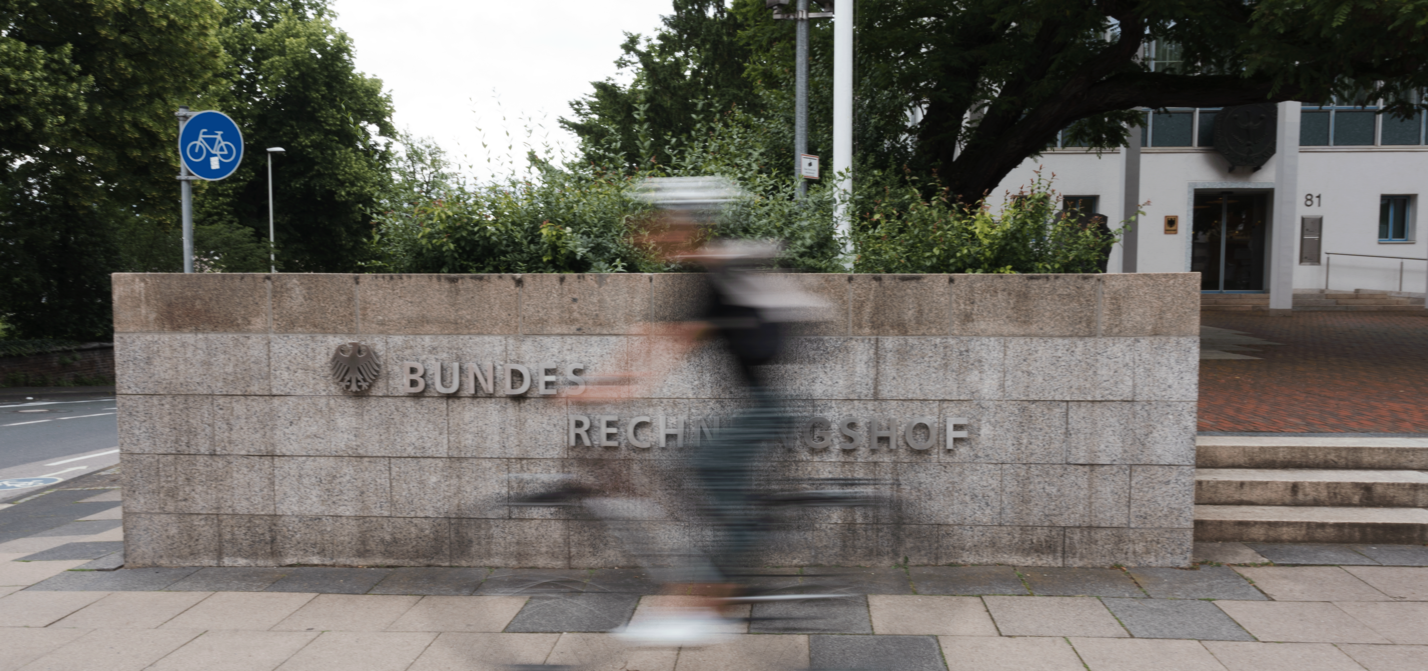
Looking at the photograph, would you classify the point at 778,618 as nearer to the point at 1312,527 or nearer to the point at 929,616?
the point at 929,616

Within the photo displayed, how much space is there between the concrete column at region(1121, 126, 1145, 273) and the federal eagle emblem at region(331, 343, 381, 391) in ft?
71.2

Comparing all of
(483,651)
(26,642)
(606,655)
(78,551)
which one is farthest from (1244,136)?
(26,642)

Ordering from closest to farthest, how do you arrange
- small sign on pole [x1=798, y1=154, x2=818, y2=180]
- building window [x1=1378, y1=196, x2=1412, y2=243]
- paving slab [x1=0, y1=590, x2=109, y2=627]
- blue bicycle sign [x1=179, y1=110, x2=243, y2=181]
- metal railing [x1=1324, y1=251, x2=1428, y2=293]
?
1. paving slab [x1=0, y1=590, x2=109, y2=627]
2. blue bicycle sign [x1=179, y1=110, x2=243, y2=181]
3. small sign on pole [x1=798, y1=154, x2=818, y2=180]
4. metal railing [x1=1324, y1=251, x2=1428, y2=293]
5. building window [x1=1378, y1=196, x2=1412, y2=243]

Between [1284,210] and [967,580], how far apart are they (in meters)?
22.6

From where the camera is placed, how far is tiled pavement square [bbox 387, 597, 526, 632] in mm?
4359

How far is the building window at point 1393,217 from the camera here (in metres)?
24.0

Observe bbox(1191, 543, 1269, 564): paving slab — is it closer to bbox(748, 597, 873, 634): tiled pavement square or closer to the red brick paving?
the red brick paving

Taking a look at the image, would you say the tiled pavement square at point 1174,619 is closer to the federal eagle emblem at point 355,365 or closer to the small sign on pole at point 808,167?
the federal eagle emblem at point 355,365

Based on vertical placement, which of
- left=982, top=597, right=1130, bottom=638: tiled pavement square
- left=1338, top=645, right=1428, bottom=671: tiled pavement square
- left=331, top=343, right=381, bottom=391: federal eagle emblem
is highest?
left=331, top=343, right=381, bottom=391: federal eagle emblem

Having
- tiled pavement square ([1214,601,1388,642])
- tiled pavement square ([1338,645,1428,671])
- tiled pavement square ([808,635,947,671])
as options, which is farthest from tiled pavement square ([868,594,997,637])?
tiled pavement square ([1338,645,1428,671])

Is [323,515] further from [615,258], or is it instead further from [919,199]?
[919,199]

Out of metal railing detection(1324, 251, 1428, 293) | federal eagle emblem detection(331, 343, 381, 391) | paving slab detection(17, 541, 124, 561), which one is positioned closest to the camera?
federal eagle emblem detection(331, 343, 381, 391)

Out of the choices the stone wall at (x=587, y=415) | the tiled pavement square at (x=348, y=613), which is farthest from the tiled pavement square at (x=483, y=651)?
the stone wall at (x=587, y=415)

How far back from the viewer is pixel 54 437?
1263 cm
